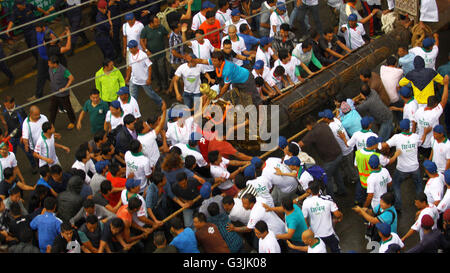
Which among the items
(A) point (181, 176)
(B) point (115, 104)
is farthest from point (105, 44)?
(A) point (181, 176)

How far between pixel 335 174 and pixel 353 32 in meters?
3.47

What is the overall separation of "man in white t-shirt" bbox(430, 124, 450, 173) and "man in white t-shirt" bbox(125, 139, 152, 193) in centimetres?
451

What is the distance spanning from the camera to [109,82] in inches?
557

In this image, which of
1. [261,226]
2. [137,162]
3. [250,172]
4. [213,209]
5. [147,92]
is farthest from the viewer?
[147,92]

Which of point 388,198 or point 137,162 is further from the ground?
point 137,162

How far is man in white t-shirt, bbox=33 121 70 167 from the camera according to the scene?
505 inches

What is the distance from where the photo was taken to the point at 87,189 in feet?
38.4

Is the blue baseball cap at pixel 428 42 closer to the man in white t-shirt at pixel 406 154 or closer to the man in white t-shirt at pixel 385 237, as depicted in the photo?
the man in white t-shirt at pixel 406 154

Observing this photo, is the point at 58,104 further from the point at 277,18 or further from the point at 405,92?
the point at 405,92

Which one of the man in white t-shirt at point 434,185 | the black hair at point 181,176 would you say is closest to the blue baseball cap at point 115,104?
the black hair at point 181,176

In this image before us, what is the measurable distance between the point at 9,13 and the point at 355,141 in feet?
30.1

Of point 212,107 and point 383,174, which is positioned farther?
point 212,107

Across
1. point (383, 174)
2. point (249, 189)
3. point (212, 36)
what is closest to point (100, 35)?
point (212, 36)
